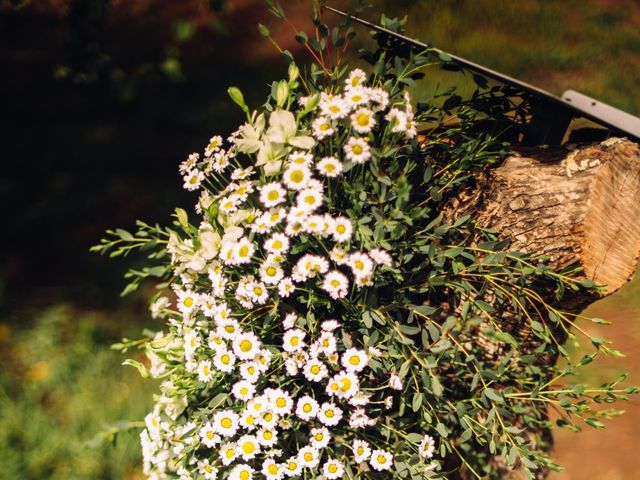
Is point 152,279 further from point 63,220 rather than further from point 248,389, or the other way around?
point 248,389

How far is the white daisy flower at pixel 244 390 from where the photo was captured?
1426mm

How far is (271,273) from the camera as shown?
144 centimetres

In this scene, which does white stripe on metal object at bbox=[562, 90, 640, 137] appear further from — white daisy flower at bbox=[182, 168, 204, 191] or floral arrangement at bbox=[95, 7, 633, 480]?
white daisy flower at bbox=[182, 168, 204, 191]

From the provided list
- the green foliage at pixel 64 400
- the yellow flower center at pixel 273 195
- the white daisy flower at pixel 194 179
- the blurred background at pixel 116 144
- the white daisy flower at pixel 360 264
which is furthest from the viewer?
the blurred background at pixel 116 144

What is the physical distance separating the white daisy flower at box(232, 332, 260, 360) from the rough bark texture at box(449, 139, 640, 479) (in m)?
0.80

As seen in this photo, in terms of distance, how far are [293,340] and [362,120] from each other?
0.63 m

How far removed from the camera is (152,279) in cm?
268

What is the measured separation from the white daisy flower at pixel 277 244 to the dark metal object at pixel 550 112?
0.63 m

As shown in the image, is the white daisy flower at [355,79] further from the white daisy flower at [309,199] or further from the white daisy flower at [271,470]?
the white daisy flower at [271,470]

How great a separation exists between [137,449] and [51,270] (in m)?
1.08

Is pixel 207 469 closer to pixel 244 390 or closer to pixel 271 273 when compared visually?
pixel 244 390

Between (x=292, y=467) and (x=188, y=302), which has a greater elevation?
(x=188, y=302)

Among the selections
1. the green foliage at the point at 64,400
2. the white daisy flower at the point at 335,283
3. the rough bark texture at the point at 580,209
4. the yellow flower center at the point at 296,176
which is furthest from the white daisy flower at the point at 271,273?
the green foliage at the point at 64,400

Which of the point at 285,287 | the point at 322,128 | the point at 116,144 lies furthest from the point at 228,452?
the point at 116,144
